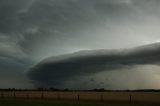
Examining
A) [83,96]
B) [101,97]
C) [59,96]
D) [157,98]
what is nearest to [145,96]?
[157,98]

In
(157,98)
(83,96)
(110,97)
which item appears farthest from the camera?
(83,96)

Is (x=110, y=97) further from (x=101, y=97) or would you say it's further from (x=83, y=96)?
(x=83, y=96)

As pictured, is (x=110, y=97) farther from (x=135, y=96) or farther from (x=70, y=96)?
(x=70, y=96)

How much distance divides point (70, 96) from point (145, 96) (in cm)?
2206

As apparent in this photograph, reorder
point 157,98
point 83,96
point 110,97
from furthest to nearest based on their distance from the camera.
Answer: point 83,96
point 110,97
point 157,98

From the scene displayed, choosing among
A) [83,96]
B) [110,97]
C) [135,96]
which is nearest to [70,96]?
[83,96]

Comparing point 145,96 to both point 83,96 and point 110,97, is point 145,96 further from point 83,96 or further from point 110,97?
point 83,96

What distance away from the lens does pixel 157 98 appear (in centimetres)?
7844

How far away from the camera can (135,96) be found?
A: 79125 millimetres

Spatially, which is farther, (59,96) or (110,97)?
(59,96)

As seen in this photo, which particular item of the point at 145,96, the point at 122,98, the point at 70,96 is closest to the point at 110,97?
the point at 122,98

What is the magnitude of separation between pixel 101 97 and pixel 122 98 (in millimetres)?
5286

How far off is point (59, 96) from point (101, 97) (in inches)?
712

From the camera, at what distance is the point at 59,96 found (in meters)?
95.8
